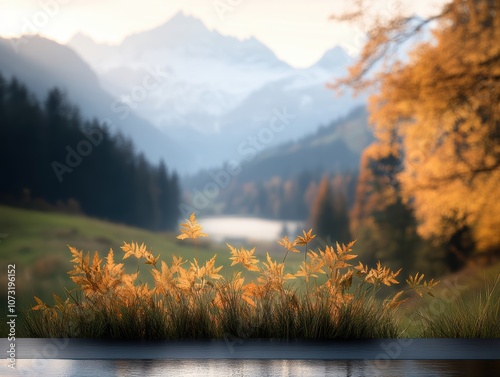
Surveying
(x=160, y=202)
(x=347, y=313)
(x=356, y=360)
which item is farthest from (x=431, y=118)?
(x=356, y=360)

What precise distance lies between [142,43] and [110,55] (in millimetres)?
525

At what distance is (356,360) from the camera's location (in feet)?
13.9

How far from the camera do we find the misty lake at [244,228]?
10250 millimetres

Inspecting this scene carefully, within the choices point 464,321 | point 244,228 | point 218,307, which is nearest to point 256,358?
point 218,307

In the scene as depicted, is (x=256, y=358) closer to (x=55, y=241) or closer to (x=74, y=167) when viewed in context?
(x=74, y=167)

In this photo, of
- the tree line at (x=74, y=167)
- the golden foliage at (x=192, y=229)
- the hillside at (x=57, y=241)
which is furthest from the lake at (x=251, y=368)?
the tree line at (x=74, y=167)

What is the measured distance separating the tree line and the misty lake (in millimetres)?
633

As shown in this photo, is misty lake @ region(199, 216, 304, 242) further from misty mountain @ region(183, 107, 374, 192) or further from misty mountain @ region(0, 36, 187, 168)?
misty mountain @ region(0, 36, 187, 168)

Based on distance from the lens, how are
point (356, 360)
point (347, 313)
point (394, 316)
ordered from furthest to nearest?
point (394, 316)
point (347, 313)
point (356, 360)

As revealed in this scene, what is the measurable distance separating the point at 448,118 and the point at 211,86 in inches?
164

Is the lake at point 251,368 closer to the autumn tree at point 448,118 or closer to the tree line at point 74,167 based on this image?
the tree line at point 74,167

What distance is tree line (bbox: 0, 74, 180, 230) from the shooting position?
424 inches

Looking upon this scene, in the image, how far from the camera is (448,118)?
12.6 meters

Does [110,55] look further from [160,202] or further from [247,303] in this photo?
[247,303]
